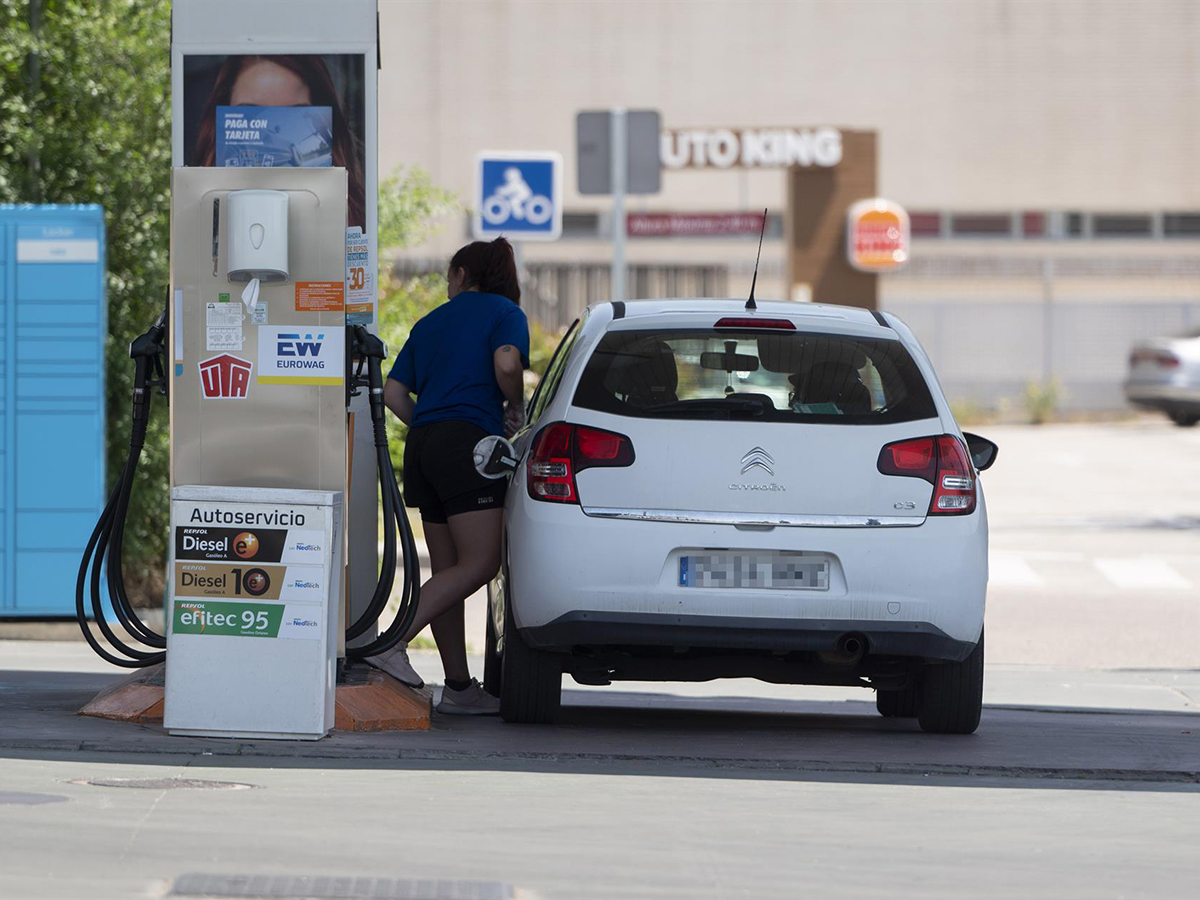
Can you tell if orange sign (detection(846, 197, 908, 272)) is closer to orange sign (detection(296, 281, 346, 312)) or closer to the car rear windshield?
the car rear windshield

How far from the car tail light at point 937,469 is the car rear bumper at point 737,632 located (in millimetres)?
424

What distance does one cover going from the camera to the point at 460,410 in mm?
7387

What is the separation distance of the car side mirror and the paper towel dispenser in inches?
102

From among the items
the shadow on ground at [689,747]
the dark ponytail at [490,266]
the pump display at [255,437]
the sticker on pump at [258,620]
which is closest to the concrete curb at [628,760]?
the shadow on ground at [689,747]

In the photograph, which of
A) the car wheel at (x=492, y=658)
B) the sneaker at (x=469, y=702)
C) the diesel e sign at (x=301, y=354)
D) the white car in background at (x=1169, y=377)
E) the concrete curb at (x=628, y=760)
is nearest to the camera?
the concrete curb at (x=628, y=760)

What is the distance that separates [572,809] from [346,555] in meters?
1.93

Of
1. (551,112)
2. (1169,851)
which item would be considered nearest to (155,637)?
(1169,851)

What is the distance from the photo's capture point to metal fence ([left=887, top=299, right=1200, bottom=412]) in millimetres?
36188

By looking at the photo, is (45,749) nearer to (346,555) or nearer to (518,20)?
(346,555)

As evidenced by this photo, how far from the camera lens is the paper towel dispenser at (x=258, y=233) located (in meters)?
6.50

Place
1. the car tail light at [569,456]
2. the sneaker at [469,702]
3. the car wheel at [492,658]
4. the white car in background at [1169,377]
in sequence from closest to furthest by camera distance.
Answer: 1. the car tail light at [569,456]
2. the sneaker at [469,702]
3. the car wheel at [492,658]
4. the white car in background at [1169,377]

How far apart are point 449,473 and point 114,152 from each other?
5037 millimetres

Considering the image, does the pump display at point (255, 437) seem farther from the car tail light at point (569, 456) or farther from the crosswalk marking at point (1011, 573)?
the crosswalk marking at point (1011, 573)

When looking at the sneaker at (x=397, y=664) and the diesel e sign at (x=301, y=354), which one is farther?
the sneaker at (x=397, y=664)
